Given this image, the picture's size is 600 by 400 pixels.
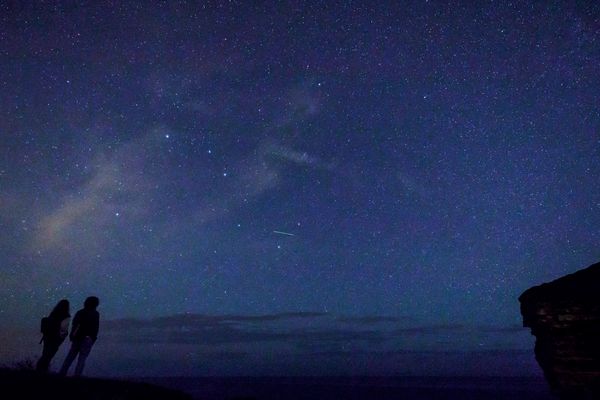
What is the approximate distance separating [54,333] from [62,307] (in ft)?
2.47

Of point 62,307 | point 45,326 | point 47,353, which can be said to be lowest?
point 47,353

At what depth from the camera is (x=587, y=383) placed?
11.9 m

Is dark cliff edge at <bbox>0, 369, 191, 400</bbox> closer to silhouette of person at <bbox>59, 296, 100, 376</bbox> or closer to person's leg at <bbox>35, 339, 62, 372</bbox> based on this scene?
silhouette of person at <bbox>59, 296, 100, 376</bbox>

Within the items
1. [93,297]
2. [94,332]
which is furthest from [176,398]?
[93,297]

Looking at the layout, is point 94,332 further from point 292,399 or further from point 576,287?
point 292,399

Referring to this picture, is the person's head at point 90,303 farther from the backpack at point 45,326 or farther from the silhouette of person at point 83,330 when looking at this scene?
the backpack at point 45,326

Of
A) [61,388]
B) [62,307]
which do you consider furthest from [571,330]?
[62,307]

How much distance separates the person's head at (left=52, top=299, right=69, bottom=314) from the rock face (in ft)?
51.5

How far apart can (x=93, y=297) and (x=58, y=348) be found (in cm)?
199

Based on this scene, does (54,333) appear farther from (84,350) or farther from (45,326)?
(84,350)

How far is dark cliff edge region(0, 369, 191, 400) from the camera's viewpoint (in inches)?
340

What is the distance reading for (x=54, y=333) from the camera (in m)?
11.3

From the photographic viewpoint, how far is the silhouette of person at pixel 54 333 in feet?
37.0

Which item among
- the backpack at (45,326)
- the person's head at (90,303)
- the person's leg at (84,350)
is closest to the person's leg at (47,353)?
the backpack at (45,326)
